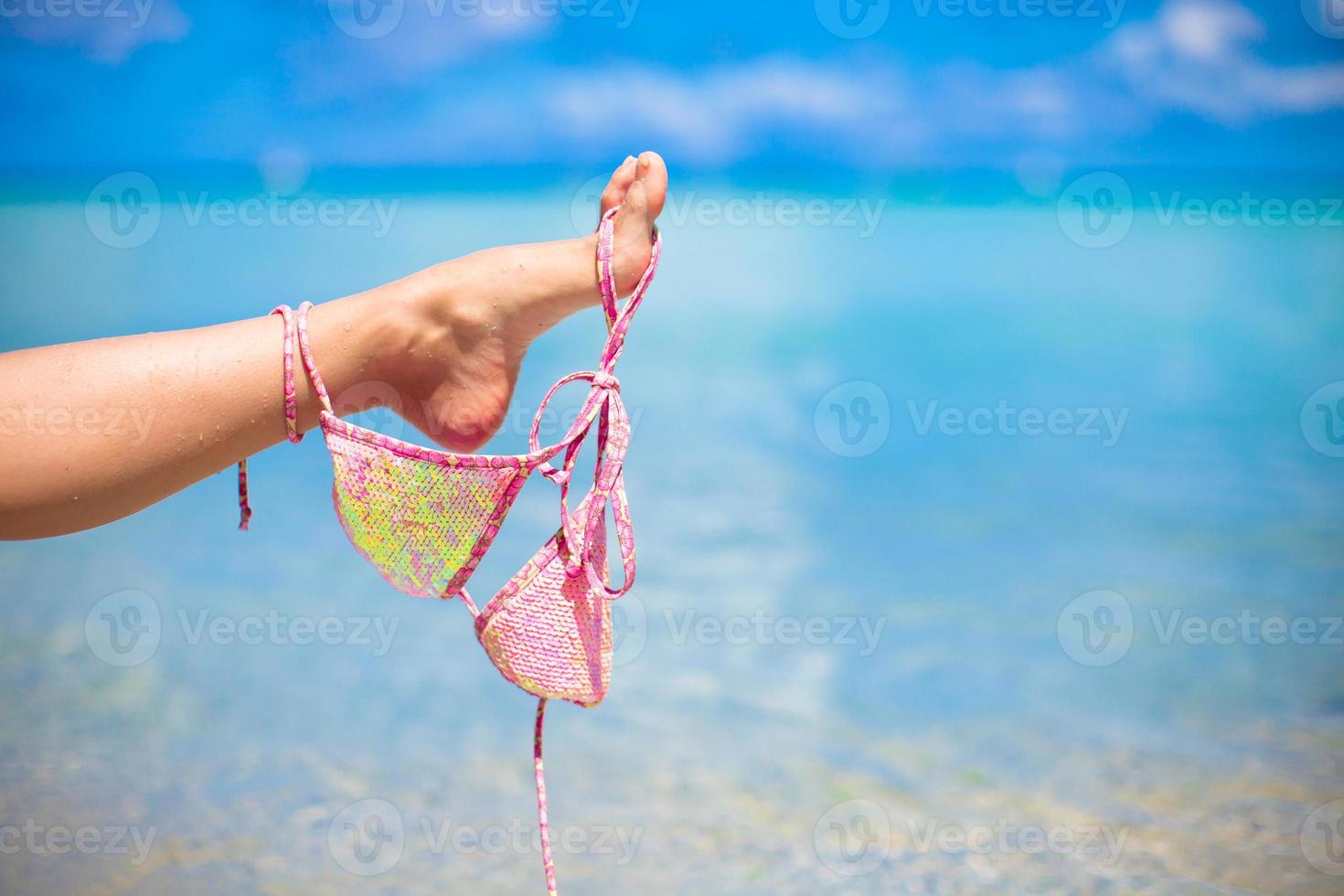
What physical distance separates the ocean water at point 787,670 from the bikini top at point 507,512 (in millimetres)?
544

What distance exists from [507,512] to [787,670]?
3.49 ft

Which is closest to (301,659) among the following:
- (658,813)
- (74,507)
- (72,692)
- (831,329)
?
(72,692)

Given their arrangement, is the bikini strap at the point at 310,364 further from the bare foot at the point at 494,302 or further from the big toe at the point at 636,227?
the big toe at the point at 636,227

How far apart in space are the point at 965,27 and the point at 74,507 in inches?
318

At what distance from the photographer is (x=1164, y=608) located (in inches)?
90.0

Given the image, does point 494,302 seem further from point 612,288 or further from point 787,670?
point 787,670

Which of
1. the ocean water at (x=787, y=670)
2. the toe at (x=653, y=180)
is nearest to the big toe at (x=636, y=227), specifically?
the toe at (x=653, y=180)

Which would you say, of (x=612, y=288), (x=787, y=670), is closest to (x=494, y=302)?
(x=612, y=288)

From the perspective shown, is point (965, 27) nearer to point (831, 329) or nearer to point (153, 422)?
point (831, 329)

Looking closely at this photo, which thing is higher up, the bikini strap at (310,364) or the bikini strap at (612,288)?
the bikini strap at (612,288)

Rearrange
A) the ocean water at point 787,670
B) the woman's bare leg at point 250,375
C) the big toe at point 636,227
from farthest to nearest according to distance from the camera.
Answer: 1. the ocean water at point 787,670
2. the big toe at point 636,227
3. the woman's bare leg at point 250,375

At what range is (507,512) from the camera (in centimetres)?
104

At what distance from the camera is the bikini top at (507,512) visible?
103 cm

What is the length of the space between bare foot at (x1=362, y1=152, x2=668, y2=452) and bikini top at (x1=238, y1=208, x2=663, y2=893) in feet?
0.08
